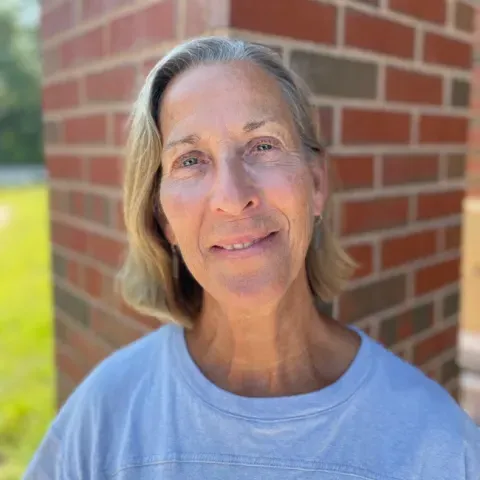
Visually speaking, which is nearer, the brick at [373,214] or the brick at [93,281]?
the brick at [373,214]

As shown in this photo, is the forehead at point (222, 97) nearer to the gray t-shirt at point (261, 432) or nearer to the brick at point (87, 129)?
the gray t-shirt at point (261, 432)

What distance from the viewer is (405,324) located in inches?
84.7

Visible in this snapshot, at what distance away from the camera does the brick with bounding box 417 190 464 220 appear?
219cm

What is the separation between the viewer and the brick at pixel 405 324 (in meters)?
2.06

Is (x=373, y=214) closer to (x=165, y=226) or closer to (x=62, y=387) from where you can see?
(x=165, y=226)

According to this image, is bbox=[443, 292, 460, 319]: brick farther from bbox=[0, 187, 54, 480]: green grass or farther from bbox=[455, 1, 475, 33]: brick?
bbox=[0, 187, 54, 480]: green grass

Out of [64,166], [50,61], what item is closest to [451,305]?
[64,166]

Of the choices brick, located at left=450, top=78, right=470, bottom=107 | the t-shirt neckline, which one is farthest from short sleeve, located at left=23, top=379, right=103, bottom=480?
brick, located at left=450, top=78, right=470, bottom=107

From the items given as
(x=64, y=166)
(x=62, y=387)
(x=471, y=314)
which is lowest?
(x=62, y=387)

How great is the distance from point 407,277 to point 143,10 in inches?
48.8

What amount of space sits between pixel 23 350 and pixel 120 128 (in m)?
3.31

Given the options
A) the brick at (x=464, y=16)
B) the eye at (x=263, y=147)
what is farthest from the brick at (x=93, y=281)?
the brick at (x=464, y=16)

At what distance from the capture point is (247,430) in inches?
49.8

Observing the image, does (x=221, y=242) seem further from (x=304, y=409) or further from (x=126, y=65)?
(x=126, y=65)
